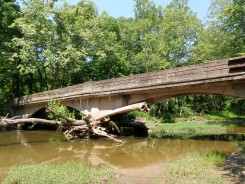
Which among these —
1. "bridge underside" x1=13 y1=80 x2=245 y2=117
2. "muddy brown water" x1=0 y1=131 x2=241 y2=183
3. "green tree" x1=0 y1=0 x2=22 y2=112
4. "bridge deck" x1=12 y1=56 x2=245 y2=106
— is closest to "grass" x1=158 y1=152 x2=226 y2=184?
"muddy brown water" x1=0 y1=131 x2=241 y2=183

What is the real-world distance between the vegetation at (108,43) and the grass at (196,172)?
15.8 meters

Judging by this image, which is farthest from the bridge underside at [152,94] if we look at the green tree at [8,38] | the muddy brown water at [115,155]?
the green tree at [8,38]

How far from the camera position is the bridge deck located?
13094 mm

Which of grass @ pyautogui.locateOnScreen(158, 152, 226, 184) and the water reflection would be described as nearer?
grass @ pyautogui.locateOnScreen(158, 152, 226, 184)

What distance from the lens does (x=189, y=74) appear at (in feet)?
47.8

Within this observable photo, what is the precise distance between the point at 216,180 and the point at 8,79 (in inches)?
1312

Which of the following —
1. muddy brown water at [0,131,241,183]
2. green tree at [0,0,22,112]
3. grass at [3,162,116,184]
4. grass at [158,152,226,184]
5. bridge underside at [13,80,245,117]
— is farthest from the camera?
green tree at [0,0,22,112]

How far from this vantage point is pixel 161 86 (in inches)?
612

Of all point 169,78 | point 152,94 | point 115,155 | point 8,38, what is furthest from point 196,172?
point 8,38

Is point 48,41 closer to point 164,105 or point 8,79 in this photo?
point 8,79

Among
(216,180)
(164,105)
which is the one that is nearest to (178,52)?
(164,105)

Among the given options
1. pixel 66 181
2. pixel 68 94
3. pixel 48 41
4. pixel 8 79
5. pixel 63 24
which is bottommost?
pixel 66 181

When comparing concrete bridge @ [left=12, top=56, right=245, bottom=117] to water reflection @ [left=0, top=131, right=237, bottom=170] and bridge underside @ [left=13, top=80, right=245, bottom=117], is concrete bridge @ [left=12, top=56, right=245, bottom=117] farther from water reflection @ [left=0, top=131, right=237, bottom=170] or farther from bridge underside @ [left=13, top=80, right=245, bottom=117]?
water reflection @ [left=0, top=131, right=237, bottom=170]

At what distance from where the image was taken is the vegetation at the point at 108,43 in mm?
27812
